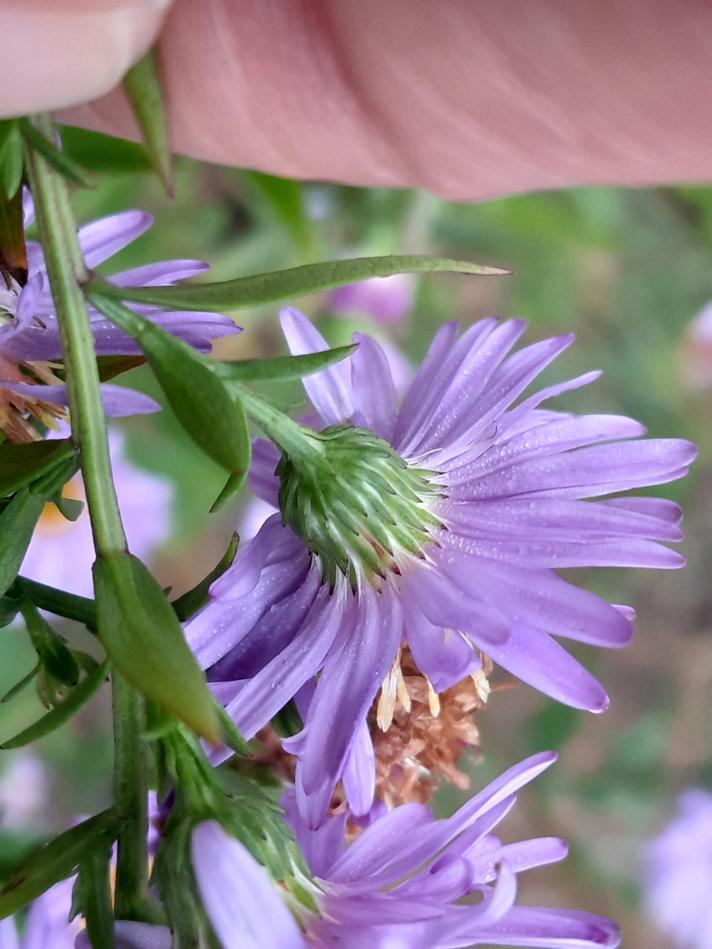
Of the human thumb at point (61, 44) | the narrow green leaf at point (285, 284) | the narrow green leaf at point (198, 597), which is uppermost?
the human thumb at point (61, 44)

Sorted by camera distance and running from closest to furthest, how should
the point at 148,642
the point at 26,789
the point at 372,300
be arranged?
the point at 148,642 < the point at 372,300 < the point at 26,789

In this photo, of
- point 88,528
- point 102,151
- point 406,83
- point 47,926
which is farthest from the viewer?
point 88,528

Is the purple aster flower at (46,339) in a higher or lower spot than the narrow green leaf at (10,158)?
lower

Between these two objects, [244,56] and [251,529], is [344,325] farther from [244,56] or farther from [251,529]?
[244,56]

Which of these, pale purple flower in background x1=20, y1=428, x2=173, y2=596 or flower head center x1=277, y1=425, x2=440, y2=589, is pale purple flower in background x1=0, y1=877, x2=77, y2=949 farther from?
pale purple flower in background x1=20, y1=428, x2=173, y2=596

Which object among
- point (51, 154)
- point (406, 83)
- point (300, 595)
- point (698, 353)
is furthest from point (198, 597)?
point (698, 353)

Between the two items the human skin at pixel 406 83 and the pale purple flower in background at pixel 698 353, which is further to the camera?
the pale purple flower in background at pixel 698 353

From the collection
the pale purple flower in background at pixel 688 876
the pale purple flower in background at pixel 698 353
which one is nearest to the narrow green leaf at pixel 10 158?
the pale purple flower in background at pixel 698 353

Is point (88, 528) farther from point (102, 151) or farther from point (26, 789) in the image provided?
point (26, 789)

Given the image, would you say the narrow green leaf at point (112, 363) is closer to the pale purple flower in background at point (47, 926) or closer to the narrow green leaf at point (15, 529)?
the narrow green leaf at point (15, 529)
